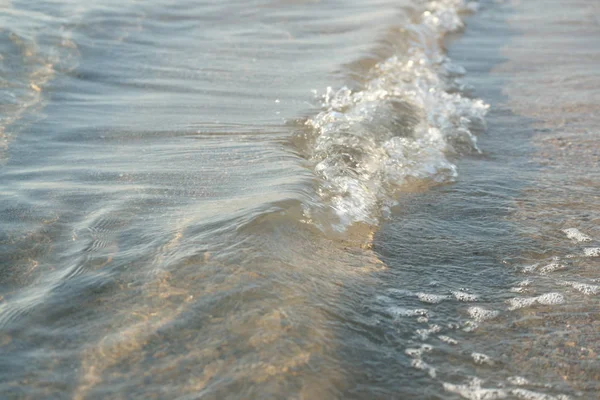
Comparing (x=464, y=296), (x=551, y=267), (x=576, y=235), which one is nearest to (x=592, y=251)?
(x=576, y=235)

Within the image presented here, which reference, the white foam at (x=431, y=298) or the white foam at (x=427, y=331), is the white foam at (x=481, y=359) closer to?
the white foam at (x=427, y=331)

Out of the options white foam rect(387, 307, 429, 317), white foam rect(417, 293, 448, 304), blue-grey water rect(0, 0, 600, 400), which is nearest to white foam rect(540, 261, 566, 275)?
blue-grey water rect(0, 0, 600, 400)

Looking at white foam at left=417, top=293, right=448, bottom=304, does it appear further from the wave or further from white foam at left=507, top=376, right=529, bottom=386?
the wave

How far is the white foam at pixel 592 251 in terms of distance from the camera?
3.51m

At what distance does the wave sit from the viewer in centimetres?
419

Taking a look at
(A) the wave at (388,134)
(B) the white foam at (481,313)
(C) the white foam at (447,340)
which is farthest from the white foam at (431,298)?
(A) the wave at (388,134)

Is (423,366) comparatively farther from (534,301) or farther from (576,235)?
(576,235)

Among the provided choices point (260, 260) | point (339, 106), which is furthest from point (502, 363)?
point (339, 106)

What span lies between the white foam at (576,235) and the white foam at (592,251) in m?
0.10

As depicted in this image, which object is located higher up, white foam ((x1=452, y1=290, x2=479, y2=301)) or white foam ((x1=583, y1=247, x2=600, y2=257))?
white foam ((x1=452, y1=290, x2=479, y2=301))

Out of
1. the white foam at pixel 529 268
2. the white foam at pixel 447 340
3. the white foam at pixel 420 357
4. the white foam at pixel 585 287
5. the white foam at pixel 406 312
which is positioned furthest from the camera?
the white foam at pixel 529 268

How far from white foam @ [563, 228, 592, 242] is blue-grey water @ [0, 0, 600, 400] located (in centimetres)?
1

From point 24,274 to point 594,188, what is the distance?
3.52 metres

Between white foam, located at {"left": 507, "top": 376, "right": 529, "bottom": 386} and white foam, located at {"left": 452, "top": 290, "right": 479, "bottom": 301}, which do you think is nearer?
white foam, located at {"left": 507, "top": 376, "right": 529, "bottom": 386}
